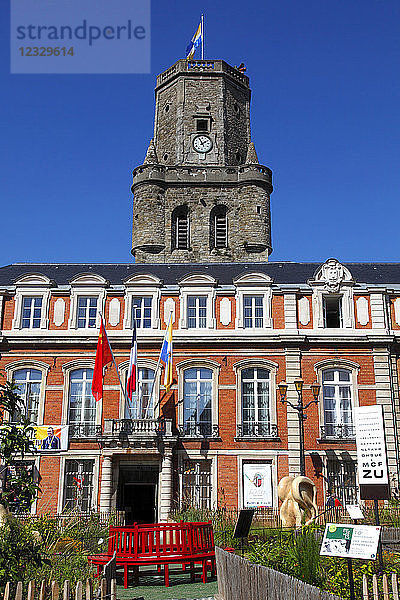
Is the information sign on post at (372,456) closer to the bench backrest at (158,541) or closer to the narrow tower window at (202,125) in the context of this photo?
the bench backrest at (158,541)

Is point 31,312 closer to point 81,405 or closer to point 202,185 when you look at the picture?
point 81,405

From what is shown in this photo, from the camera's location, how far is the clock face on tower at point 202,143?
146 feet

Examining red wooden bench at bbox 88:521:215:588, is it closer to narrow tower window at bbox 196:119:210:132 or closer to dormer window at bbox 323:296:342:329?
dormer window at bbox 323:296:342:329

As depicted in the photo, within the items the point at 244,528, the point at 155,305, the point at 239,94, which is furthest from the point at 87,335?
the point at 239,94

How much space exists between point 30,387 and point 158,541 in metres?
14.8

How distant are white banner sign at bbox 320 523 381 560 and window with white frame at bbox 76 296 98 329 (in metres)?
20.3

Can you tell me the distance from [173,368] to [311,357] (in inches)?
215

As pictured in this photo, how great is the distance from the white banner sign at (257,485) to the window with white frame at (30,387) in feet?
27.8

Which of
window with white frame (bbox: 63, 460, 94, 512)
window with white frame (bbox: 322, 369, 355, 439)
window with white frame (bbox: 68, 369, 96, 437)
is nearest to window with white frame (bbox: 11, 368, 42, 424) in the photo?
window with white frame (bbox: 68, 369, 96, 437)

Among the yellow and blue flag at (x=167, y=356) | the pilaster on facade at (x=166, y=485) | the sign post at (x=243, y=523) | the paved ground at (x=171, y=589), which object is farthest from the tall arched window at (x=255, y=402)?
the sign post at (x=243, y=523)

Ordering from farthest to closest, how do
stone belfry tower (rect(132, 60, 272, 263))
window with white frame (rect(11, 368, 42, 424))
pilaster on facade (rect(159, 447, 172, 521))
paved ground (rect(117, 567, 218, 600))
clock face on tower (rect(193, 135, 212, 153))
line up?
clock face on tower (rect(193, 135, 212, 153)) → stone belfry tower (rect(132, 60, 272, 263)) → window with white frame (rect(11, 368, 42, 424)) → pilaster on facade (rect(159, 447, 172, 521)) → paved ground (rect(117, 567, 218, 600))

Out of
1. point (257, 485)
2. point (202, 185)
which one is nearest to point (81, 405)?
point (257, 485)

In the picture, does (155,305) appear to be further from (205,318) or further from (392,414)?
(392,414)

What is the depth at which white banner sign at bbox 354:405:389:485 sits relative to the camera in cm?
963
